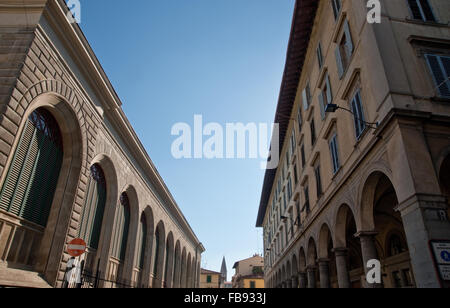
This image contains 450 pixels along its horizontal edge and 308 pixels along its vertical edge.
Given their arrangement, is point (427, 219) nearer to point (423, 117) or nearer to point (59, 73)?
point (423, 117)

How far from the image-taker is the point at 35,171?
10508 millimetres

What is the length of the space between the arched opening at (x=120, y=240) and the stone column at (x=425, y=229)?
46.0 feet

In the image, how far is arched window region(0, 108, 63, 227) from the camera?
952 centimetres

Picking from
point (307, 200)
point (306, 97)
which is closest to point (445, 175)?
point (307, 200)

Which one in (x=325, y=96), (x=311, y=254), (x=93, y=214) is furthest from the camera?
(x=311, y=254)

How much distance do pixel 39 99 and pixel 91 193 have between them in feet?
19.6

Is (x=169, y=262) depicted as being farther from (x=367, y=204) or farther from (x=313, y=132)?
(x=367, y=204)

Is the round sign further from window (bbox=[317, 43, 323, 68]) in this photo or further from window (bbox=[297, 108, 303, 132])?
window (bbox=[297, 108, 303, 132])

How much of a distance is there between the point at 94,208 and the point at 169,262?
1891 centimetres

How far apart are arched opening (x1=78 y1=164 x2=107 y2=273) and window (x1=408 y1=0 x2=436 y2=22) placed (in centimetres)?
1503

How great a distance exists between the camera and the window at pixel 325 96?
47.8ft

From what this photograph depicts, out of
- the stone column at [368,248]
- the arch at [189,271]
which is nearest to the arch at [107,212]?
the stone column at [368,248]

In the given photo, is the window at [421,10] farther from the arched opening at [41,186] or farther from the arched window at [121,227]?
the arched window at [121,227]
